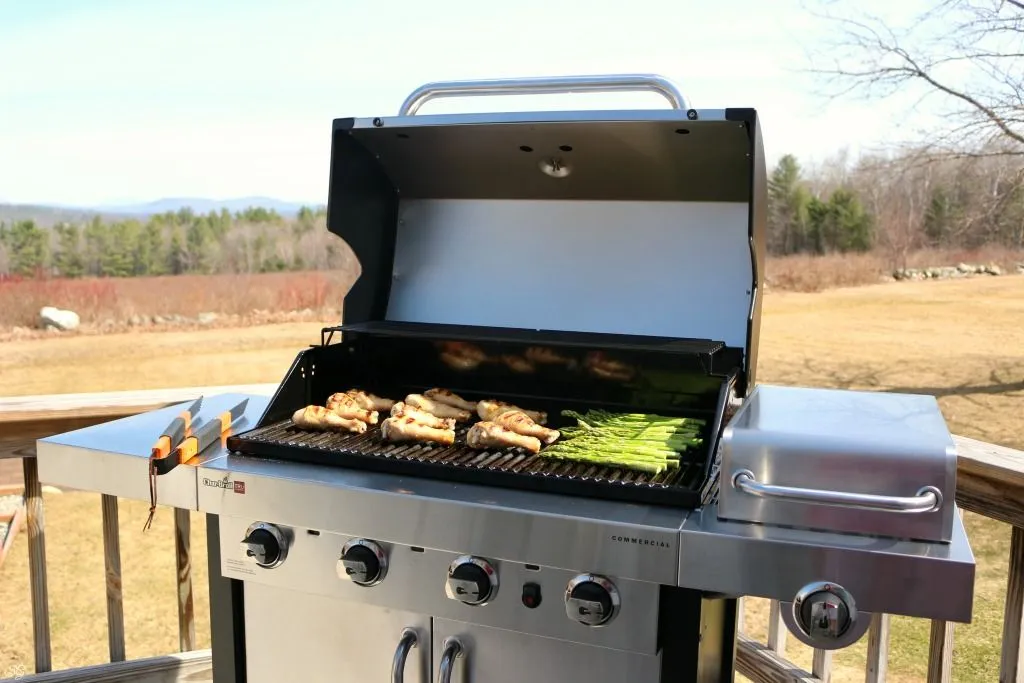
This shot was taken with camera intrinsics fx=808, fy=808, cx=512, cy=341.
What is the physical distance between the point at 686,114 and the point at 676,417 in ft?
2.57

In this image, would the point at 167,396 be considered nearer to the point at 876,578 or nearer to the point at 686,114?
the point at 686,114

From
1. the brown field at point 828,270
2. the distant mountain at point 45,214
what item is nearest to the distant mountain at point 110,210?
the distant mountain at point 45,214

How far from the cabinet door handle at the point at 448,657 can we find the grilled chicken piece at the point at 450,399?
68cm

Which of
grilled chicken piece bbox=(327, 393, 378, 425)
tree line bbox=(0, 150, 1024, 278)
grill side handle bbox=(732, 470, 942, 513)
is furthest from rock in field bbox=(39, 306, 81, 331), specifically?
grill side handle bbox=(732, 470, 942, 513)

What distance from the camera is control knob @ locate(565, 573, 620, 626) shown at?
1573mm

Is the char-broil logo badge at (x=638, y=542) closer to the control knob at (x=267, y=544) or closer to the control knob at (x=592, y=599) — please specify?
the control knob at (x=592, y=599)

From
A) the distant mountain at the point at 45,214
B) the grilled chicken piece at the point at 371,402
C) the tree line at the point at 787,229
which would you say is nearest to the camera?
the grilled chicken piece at the point at 371,402

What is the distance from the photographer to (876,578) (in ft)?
4.55

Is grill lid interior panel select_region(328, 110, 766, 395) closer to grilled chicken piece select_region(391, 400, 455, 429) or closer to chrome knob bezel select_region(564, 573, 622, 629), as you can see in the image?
grilled chicken piece select_region(391, 400, 455, 429)

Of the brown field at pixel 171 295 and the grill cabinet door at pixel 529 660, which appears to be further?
the brown field at pixel 171 295

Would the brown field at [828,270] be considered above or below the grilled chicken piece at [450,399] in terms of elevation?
above

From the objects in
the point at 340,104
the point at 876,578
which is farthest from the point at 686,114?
the point at 340,104

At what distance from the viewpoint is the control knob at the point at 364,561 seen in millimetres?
1771

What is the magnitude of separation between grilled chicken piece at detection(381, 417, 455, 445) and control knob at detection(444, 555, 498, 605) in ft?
1.20
